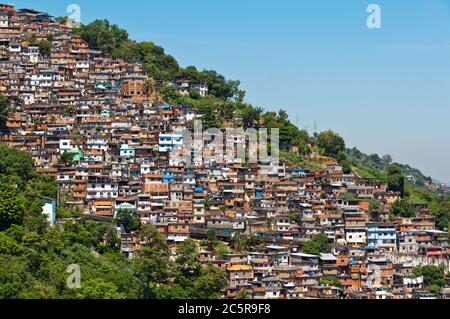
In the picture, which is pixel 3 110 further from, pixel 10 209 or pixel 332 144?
pixel 332 144

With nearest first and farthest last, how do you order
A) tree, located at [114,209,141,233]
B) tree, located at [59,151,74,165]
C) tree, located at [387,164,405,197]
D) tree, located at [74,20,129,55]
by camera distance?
tree, located at [114,209,141,233] < tree, located at [59,151,74,165] < tree, located at [387,164,405,197] < tree, located at [74,20,129,55]

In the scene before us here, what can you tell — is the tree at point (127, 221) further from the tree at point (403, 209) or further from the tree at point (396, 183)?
the tree at point (396, 183)

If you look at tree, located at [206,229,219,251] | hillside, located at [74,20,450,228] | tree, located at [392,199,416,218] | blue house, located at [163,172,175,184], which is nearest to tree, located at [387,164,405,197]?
hillside, located at [74,20,450,228]

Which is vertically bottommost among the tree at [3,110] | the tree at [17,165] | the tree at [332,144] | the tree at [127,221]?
the tree at [127,221]

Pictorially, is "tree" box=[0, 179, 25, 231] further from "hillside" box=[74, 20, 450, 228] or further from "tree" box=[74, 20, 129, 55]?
"tree" box=[74, 20, 129, 55]

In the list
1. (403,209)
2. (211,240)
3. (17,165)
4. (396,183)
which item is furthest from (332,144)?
(17,165)

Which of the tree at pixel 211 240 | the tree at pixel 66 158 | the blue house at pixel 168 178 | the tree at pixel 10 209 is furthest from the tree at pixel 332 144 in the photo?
the tree at pixel 10 209
